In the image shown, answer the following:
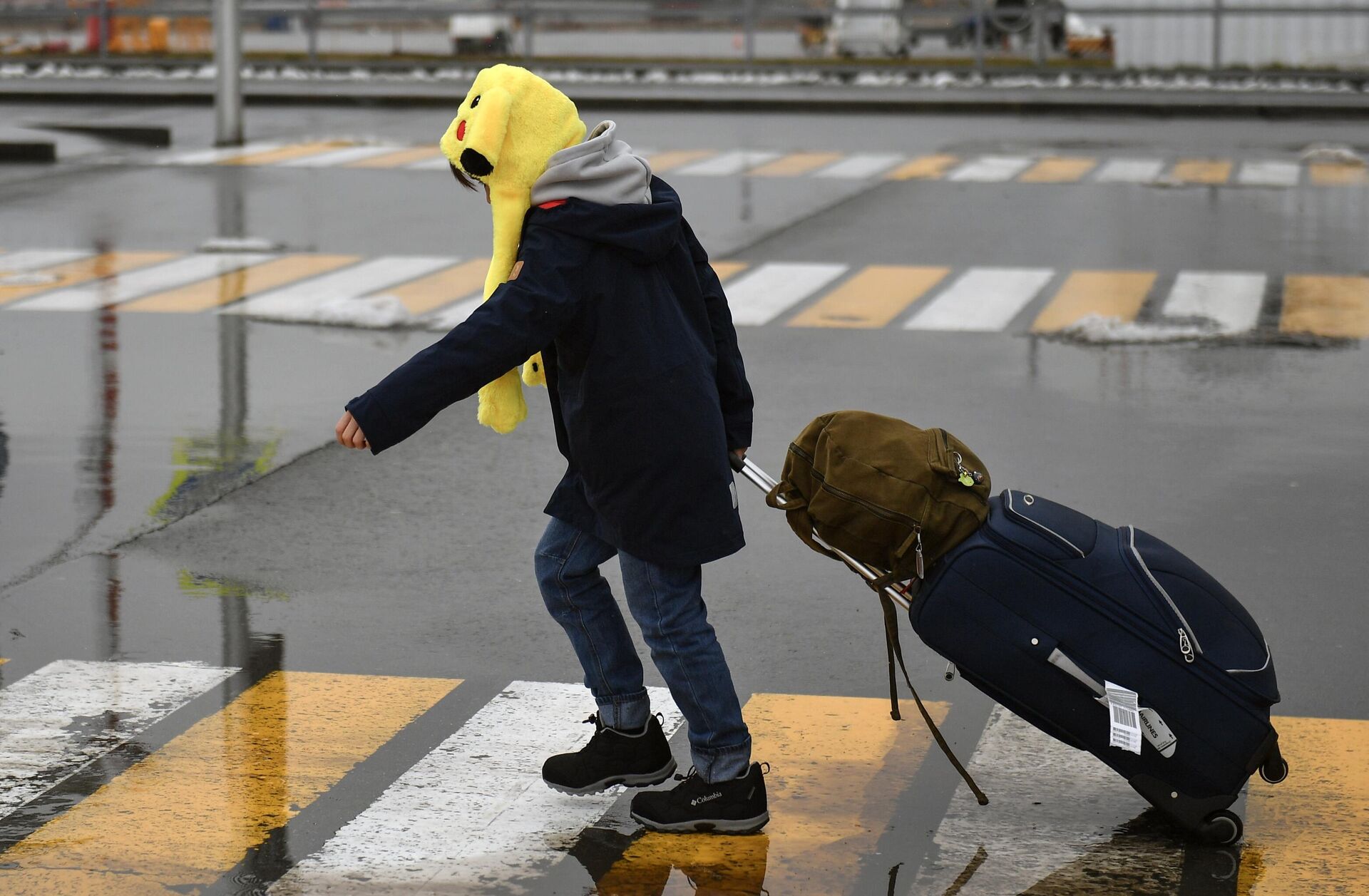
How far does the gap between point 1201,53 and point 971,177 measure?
37.2ft

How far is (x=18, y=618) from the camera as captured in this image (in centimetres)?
577

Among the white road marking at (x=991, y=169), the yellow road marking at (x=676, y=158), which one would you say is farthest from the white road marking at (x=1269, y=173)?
the yellow road marking at (x=676, y=158)

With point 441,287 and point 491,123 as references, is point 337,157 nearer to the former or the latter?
point 441,287

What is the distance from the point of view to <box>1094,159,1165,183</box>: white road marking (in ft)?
57.9

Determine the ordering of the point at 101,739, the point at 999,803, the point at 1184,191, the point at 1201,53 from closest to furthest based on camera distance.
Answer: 1. the point at 999,803
2. the point at 101,739
3. the point at 1184,191
4. the point at 1201,53

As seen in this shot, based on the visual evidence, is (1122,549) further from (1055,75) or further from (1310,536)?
(1055,75)

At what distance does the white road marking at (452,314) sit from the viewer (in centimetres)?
1066

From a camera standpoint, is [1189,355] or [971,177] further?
[971,177]

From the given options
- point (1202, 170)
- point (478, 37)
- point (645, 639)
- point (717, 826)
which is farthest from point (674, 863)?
A: point (478, 37)

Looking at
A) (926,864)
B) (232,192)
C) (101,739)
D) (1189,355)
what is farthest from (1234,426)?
(232,192)

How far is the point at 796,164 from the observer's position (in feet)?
63.3

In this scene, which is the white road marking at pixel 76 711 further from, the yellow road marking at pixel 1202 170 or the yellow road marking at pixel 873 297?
the yellow road marking at pixel 1202 170

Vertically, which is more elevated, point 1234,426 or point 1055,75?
point 1055,75

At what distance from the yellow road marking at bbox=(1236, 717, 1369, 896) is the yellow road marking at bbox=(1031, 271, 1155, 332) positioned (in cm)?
588
